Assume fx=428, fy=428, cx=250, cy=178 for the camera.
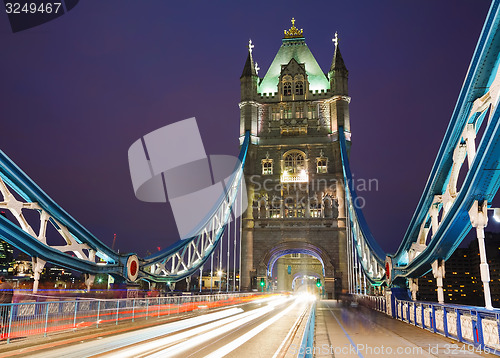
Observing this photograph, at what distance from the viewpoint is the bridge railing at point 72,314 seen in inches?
435

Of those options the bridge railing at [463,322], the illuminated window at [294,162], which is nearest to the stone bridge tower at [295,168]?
the illuminated window at [294,162]

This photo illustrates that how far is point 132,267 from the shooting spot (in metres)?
23.6

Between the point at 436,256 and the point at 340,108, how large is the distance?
38383 mm

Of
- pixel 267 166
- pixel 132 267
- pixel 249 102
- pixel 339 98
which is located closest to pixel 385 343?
pixel 132 267

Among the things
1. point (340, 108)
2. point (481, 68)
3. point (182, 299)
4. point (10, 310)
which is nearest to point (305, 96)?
point (340, 108)

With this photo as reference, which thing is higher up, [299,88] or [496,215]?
[299,88]

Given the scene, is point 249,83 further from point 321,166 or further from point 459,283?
point 459,283

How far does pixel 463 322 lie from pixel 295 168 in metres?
40.0

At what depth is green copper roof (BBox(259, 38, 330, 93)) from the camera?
5575cm

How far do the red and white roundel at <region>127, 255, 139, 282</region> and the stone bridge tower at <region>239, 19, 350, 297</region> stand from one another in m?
24.9

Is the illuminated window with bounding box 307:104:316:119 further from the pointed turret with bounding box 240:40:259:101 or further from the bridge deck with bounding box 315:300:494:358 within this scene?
the bridge deck with bounding box 315:300:494:358

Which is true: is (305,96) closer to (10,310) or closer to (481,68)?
(481,68)

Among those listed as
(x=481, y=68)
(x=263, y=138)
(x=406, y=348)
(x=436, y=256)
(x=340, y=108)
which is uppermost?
(x=340, y=108)

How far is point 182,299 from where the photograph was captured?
20984mm
